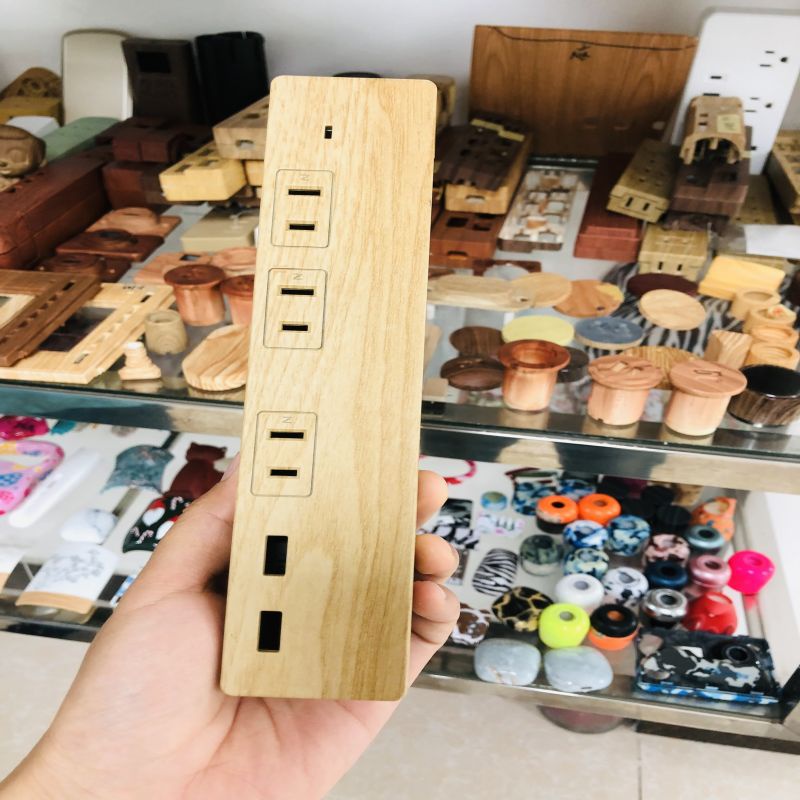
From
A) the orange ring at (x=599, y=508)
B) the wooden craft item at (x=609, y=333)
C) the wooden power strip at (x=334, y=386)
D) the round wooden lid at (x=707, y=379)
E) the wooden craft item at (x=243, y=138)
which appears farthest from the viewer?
the orange ring at (x=599, y=508)

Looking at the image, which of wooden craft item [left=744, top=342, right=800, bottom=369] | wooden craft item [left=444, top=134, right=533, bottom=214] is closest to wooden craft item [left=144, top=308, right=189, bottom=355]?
wooden craft item [left=444, top=134, right=533, bottom=214]

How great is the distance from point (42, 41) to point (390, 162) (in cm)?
100

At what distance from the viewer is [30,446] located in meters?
1.19

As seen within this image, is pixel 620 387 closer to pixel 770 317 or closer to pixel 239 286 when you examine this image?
pixel 770 317

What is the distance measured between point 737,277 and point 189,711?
2.21 feet

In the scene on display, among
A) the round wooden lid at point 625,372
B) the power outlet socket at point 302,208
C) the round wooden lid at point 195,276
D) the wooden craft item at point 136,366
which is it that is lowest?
the wooden craft item at point 136,366

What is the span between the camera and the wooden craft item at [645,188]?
31.6 inches

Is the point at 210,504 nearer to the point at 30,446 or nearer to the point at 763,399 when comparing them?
the point at 763,399

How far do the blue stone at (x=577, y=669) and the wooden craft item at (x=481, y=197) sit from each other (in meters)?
0.56

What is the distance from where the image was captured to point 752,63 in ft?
2.71

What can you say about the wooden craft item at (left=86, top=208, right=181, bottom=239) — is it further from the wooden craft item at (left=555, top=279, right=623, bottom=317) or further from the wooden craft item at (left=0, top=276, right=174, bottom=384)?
the wooden craft item at (left=555, top=279, right=623, bottom=317)

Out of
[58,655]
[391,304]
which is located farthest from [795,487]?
[58,655]

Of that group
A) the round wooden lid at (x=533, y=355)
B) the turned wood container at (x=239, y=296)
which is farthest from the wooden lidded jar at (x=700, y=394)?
the turned wood container at (x=239, y=296)

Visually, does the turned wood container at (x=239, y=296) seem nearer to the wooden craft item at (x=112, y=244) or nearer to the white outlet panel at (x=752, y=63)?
the wooden craft item at (x=112, y=244)
